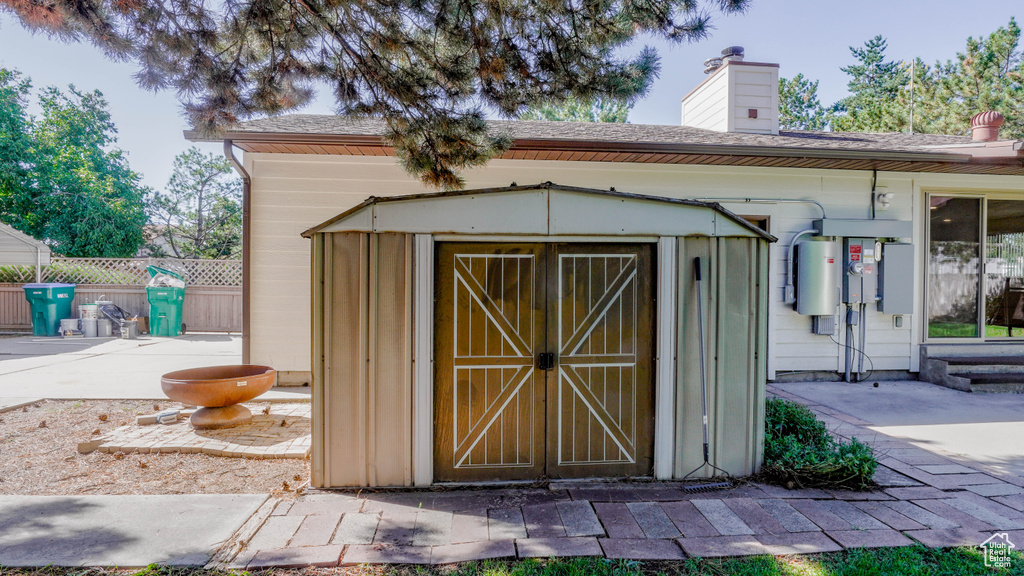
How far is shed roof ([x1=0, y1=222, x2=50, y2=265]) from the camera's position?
12586mm

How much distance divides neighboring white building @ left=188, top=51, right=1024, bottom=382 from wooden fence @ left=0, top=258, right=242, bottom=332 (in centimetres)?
631

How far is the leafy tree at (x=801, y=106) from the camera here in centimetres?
2897

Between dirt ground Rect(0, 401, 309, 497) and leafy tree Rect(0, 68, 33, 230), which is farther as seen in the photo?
leafy tree Rect(0, 68, 33, 230)

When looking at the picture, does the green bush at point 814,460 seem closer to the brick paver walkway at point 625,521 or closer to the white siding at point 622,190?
the brick paver walkway at point 625,521

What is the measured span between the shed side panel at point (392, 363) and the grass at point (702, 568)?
3.25 feet

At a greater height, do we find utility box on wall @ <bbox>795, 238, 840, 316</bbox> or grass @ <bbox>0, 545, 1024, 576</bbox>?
utility box on wall @ <bbox>795, 238, 840, 316</bbox>

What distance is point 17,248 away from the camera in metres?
13.1

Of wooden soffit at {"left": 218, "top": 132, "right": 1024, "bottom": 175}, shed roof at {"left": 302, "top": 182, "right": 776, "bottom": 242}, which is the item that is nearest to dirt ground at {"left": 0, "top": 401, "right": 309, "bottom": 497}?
shed roof at {"left": 302, "top": 182, "right": 776, "bottom": 242}

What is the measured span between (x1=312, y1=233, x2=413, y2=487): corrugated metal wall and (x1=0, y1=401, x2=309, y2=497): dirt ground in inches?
18.7

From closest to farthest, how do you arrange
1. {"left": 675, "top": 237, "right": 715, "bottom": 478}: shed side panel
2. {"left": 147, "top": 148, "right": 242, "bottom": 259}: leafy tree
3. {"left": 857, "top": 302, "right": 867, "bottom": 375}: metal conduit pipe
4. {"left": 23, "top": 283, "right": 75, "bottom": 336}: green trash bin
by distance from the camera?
{"left": 675, "top": 237, "right": 715, "bottom": 478}: shed side panel < {"left": 857, "top": 302, "right": 867, "bottom": 375}: metal conduit pipe < {"left": 23, "top": 283, "right": 75, "bottom": 336}: green trash bin < {"left": 147, "top": 148, "right": 242, "bottom": 259}: leafy tree

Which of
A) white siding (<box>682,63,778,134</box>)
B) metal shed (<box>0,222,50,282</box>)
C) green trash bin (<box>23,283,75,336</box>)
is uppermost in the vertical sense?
white siding (<box>682,63,778,134</box>)

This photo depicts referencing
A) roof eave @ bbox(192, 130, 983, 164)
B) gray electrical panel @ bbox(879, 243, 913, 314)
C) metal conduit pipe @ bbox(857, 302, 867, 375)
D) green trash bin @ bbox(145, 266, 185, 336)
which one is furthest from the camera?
green trash bin @ bbox(145, 266, 185, 336)

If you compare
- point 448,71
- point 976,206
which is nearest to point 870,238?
point 976,206

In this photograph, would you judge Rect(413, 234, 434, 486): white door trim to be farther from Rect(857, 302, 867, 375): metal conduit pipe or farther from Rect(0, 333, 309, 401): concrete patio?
Rect(857, 302, 867, 375): metal conduit pipe
